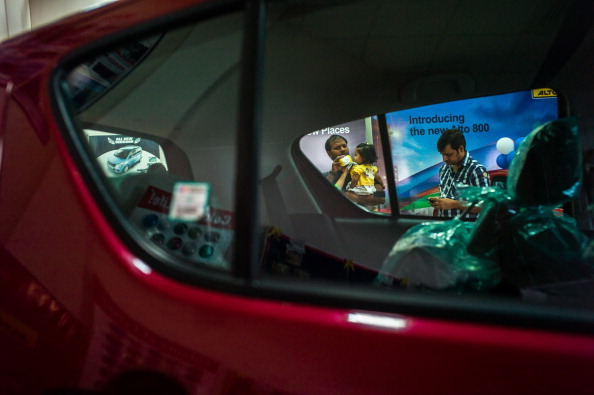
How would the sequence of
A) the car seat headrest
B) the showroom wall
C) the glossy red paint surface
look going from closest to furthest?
the glossy red paint surface, the car seat headrest, the showroom wall

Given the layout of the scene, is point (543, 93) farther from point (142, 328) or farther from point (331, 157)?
point (142, 328)

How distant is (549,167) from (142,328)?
1226mm

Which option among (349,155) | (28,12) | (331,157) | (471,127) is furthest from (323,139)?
(28,12)

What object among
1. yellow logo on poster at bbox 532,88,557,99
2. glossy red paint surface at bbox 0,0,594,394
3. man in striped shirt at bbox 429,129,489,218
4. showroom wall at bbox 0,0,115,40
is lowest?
glossy red paint surface at bbox 0,0,594,394

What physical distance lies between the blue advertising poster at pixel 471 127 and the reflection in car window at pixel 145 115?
1.09 m

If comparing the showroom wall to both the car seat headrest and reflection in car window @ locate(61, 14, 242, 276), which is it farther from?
the car seat headrest

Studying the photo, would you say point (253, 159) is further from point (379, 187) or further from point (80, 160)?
point (379, 187)

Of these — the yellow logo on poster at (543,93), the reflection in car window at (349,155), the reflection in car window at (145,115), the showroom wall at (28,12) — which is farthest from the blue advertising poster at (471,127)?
the showroom wall at (28,12)

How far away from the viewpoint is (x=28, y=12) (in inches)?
229

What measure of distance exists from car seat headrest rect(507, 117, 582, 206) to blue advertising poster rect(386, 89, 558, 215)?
0.31ft

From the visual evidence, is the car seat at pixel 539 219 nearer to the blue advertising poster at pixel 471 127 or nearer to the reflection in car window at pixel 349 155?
the blue advertising poster at pixel 471 127

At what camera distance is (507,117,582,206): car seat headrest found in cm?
141

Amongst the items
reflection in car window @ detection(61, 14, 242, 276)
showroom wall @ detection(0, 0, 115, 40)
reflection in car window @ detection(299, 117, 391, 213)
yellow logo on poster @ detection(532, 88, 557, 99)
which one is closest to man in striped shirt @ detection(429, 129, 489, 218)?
reflection in car window @ detection(299, 117, 391, 213)

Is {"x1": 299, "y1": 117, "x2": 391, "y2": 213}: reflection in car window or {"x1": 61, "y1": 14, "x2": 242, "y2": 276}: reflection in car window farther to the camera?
{"x1": 299, "y1": 117, "x2": 391, "y2": 213}: reflection in car window
